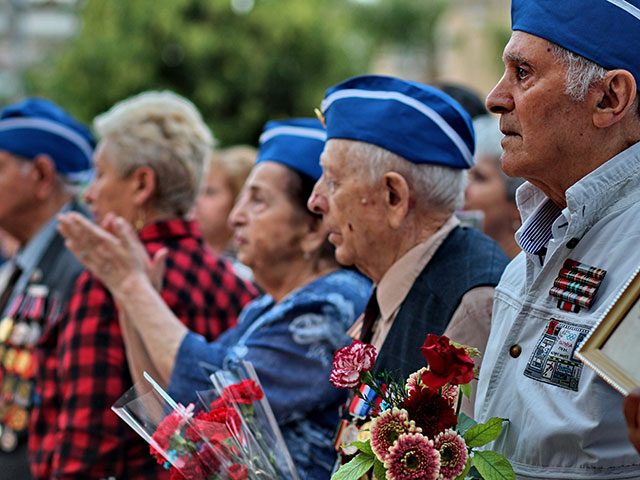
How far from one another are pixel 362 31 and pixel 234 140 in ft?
23.3

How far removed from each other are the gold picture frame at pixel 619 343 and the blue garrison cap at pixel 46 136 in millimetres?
4305

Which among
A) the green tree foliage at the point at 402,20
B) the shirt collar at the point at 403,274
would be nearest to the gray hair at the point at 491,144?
the shirt collar at the point at 403,274

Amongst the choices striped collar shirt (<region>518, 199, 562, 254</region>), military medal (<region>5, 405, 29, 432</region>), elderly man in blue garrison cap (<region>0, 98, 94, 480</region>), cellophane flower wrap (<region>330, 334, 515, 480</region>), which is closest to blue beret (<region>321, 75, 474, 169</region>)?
striped collar shirt (<region>518, 199, 562, 254</region>)

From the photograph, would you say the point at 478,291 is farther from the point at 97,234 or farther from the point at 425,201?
the point at 97,234

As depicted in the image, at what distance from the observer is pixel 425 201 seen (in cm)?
284

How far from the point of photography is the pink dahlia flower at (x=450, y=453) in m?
1.79

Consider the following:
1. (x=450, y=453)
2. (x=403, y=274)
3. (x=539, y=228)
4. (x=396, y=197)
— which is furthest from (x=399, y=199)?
(x=450, y=453)

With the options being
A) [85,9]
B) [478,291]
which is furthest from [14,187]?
[85,9]

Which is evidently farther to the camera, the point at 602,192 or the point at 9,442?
the point at 9,442

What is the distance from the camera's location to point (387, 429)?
183cm

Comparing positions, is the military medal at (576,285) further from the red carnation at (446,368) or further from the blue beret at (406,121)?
the blue beret at (406,121)

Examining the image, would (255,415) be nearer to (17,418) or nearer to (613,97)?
(613,97)

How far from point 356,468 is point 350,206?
1155 mm

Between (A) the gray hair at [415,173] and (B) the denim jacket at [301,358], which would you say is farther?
(B) the denim jacket at [301,358]
